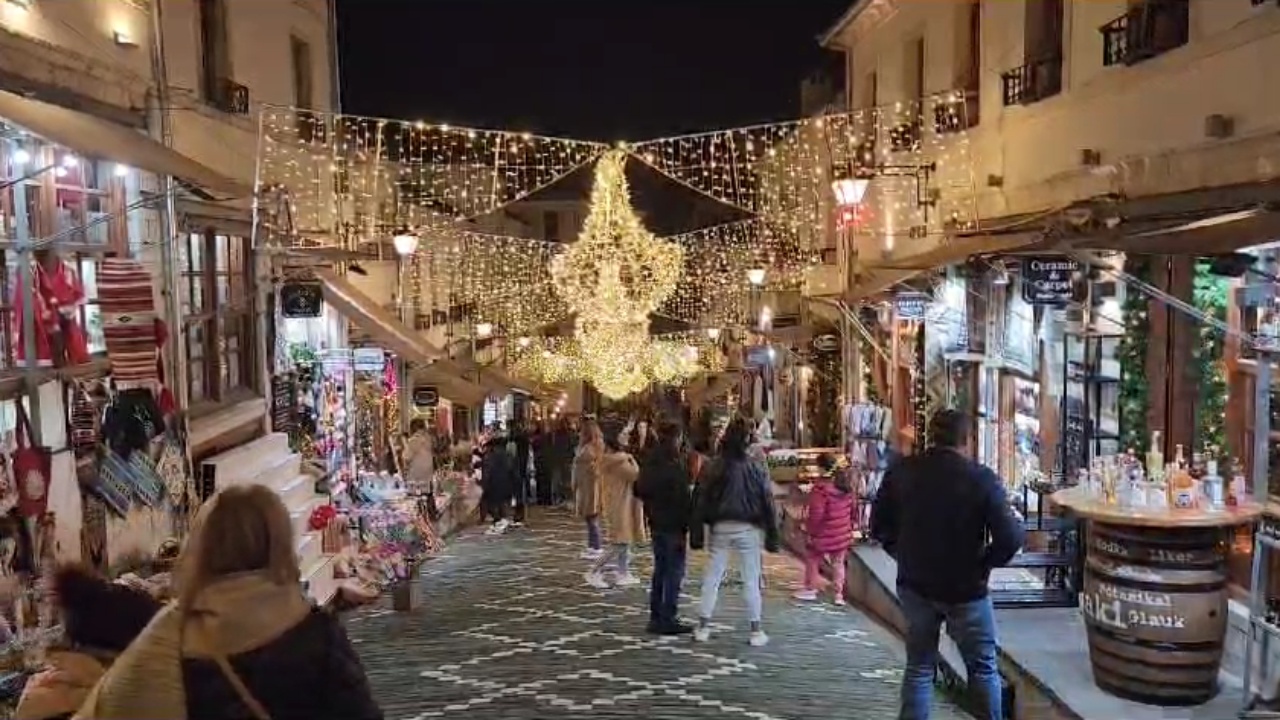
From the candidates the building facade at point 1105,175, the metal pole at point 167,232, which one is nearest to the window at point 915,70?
the building facade at point 1105,175

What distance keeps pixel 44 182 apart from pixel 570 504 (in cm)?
1281

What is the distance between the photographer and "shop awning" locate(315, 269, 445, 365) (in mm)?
15219

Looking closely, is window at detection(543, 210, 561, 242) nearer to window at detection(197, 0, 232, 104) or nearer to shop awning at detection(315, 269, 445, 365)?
shop awning at detection(315, 269, 445, 365)

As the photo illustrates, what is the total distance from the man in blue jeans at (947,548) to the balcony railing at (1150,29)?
525cm

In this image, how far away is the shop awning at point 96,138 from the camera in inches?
250

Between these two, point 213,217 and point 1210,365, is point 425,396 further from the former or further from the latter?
point 1210,365

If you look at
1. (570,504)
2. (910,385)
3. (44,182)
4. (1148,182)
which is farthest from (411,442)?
(1148,182)

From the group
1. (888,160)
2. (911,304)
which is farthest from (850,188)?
(888,160)

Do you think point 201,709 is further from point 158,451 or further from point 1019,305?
point 1019,305

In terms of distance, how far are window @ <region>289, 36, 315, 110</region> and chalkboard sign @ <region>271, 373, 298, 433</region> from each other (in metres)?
4.04

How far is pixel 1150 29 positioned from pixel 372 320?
10035 mm

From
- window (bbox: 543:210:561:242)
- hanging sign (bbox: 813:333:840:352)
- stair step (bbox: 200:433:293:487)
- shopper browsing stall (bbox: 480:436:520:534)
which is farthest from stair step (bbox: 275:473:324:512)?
window (bbox: 543:210:561:242)

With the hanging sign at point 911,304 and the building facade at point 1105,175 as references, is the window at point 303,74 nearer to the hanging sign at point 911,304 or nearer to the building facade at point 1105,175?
the building facade at point 1105,175

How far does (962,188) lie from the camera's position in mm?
15328
